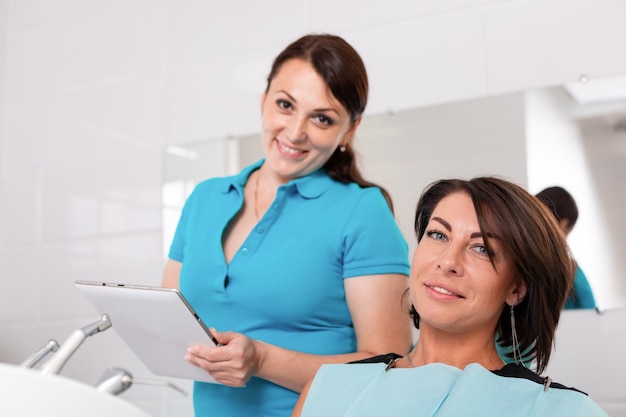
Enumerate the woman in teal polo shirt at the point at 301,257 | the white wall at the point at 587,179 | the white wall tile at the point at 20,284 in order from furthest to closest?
the white wall tile at the point at 20,284, the white wall at the point at 587,179, the woman in teal polo shirt at the point at 301,257

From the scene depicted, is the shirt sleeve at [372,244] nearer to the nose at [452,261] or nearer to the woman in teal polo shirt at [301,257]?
the woman in teal polo shirt at [301,257]

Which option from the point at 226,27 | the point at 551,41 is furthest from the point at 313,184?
the point at 226,27

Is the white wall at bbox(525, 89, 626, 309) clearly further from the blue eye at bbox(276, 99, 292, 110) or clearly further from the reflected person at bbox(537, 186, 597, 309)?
the blue eye at bbox(276, 99, 292, 110)

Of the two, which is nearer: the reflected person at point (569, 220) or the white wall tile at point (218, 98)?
the reflected person at point (569, 220)

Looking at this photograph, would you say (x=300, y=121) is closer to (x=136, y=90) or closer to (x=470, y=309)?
(x=470, y=309)

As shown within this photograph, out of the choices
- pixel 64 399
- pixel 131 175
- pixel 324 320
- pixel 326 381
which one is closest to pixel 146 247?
pixel 131 175

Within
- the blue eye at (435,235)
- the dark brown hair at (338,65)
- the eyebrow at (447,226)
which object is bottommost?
the blue eye at (435,235)

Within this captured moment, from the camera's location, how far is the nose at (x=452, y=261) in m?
1.34

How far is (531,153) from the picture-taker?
1.86 m

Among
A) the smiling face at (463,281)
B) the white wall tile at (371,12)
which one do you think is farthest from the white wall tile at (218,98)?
the smiling face at (463,281)

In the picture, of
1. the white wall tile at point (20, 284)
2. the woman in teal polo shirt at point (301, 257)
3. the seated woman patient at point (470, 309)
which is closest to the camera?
the seated woman patient at point (470, 309)

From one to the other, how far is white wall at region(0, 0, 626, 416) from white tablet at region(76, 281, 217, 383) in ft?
2.71

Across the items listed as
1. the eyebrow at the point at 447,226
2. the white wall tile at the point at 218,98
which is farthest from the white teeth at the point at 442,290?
the white wall tile at the point at 218,98

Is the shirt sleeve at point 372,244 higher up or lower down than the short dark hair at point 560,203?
lower down
